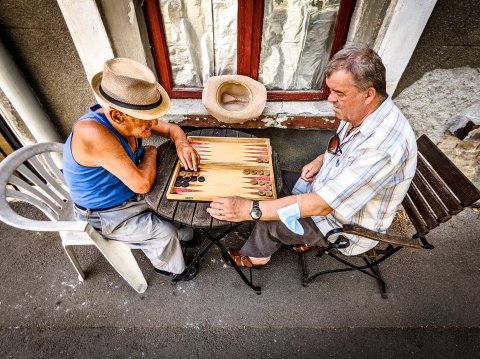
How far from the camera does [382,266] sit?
2854mm

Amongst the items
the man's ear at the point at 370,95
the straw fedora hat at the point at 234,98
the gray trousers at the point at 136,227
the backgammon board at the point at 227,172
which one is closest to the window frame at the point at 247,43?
the straw fedora hat at the point at 234,98

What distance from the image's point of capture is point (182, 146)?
7.18 ft

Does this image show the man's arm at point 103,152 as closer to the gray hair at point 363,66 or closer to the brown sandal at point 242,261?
the brown sandal at point 242,261

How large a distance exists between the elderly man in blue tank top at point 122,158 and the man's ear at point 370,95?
1.29 metres

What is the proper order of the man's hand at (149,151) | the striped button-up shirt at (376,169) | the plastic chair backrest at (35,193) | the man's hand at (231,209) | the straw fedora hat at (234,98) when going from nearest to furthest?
the striped button-up shirt at (376,169)
the man's hand at (231,209)
the plastic chair backrest at (35,193)
the man's hand at (149,151)
the straw fedora hat at (234,98)

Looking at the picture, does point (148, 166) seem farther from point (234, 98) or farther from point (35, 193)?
point (234, 98)

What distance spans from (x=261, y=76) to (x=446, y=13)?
159 cm

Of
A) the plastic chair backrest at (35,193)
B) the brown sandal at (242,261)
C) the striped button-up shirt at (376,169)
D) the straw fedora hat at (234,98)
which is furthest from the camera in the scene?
the brown sandal at (242,261)

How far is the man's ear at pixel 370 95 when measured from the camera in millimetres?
1724

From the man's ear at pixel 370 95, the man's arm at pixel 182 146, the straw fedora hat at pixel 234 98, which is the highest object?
the man's ear at pixel 370 95

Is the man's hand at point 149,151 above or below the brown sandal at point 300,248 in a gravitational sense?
above

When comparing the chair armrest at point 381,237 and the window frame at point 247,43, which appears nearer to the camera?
the chair armrest at point 381,237

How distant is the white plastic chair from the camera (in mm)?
1866

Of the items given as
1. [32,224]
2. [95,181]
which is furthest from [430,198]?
[32,224]
